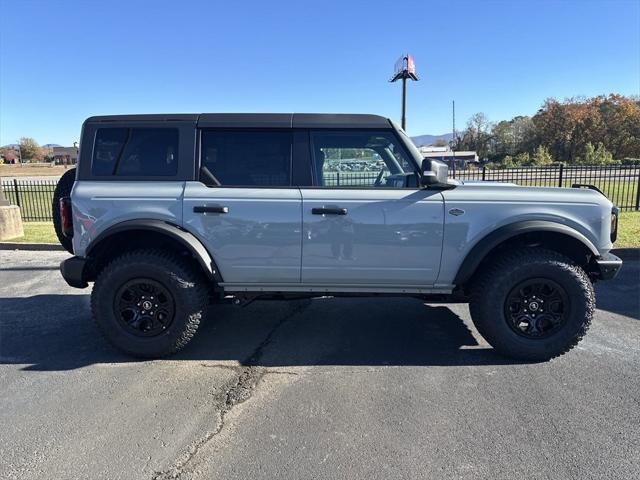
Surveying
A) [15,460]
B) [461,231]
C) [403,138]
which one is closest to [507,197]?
[461,231]

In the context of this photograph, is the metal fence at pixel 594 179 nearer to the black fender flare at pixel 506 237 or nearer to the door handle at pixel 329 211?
the black fender flare at pixel 506 237

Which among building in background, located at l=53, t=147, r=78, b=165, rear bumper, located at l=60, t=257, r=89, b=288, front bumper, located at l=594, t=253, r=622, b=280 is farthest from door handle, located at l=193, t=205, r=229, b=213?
building in background, located at l=53, t=147, r=78, b=165

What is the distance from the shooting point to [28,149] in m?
98.4

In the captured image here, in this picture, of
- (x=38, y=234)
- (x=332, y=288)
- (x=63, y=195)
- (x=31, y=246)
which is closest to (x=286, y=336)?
(x=332, y=288)

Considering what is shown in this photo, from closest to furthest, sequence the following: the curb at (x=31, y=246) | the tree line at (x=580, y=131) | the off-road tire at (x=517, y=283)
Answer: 1. the off-road tire at (x=517, y=283)
2. the curb at (x=31, y=246)
3. the tree line at (x=580, y=131)

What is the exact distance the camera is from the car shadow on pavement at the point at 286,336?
3.78 metres

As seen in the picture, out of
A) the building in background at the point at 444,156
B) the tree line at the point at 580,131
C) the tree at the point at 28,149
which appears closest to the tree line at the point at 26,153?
the tree at the point at 28,149

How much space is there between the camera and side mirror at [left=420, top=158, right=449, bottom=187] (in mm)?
3424

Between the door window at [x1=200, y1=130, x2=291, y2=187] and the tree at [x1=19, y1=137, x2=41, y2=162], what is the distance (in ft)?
374

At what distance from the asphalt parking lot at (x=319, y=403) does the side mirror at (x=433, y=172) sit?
1.49m

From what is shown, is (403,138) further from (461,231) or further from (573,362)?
(573,362)

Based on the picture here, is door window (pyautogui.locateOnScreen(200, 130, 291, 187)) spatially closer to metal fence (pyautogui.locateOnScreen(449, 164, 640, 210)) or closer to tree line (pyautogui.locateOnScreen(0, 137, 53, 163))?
metal fence (pyautogui.locateOnScreen(449, 164, 640, 210))

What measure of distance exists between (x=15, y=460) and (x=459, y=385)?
9.39ft

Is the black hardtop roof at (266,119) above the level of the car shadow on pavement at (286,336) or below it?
above
